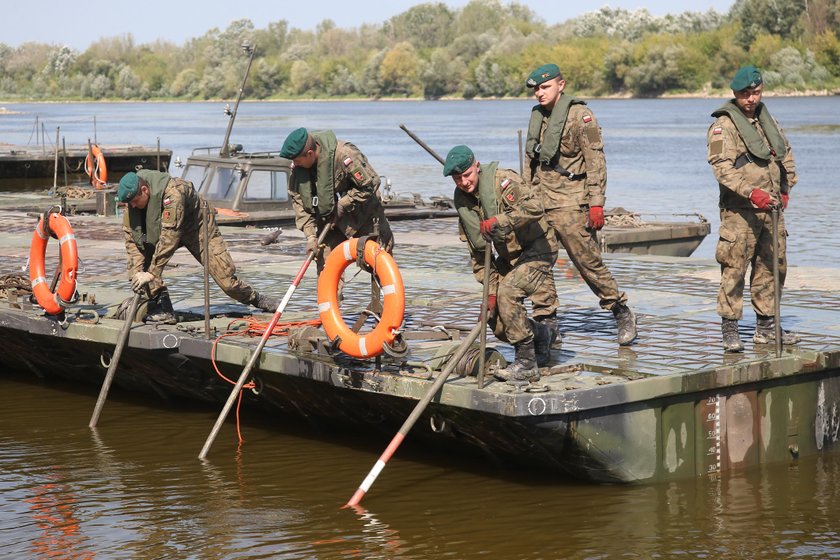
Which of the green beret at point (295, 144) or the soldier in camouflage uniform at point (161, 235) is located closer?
the green beret at point (295, 144)

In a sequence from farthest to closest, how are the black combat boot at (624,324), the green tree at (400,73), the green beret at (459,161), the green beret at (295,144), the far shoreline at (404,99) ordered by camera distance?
the green tree at (400,73), the far shoreline at (404,99), the green beret at (295,144), the black combat boot at (624,324), the green beret at (459,161)

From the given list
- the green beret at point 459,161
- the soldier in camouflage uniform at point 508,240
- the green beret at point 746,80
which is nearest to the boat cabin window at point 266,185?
the soldier in camouflage uniform at point 508,240

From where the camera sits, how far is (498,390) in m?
8.74

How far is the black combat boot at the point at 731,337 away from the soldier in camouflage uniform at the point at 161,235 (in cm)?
386

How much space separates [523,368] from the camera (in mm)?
8969

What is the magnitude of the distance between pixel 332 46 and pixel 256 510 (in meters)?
171

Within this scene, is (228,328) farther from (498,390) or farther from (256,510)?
(498,390)

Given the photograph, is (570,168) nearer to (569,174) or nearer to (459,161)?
(569,174)

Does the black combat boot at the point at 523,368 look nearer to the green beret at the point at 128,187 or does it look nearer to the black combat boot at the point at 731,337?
the black combat boot at the point at 731,337

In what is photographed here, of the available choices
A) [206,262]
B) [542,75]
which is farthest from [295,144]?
[542,75]

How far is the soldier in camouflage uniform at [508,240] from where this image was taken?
8750 mm

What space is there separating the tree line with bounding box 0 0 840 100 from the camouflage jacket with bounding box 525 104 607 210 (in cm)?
9260

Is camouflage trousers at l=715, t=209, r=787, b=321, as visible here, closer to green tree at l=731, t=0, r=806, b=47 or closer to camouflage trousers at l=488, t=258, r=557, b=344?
camouflage trousers at l=488, t=258, r=557, b=344

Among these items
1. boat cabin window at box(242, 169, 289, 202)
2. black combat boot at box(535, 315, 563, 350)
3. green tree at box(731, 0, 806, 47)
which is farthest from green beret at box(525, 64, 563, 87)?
green tree at box(731, 0, 806, 47)
